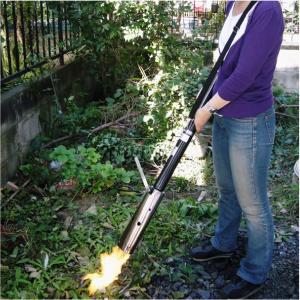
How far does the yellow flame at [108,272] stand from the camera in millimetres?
2822

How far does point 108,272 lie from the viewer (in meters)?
2.87

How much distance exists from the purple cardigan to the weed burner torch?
0.46 feet

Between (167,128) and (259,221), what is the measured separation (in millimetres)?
2560

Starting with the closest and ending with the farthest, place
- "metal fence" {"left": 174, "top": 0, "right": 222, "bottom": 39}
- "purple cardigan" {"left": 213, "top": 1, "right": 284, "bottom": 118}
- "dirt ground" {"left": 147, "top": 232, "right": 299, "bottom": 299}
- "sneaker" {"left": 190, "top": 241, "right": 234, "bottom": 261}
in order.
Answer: "purple cardigan" {"left": 213, "top": 1, "right": 284, "bottom": 118}, "dirt ground" {"left": 147, "top": 232, "right": 299, "bottom": 299}, "sneaker" {"left": 190, "top": 241, "right": 234, "bottom": 261}, "metal fence" {"left": 174, "top": 0, "right": 222, "bottom": 39}

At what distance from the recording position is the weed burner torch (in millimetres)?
2652

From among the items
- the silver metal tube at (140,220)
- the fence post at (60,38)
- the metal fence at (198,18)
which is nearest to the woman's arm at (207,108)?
the silver metal tube at (140,220)

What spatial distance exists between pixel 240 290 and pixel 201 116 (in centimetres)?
106

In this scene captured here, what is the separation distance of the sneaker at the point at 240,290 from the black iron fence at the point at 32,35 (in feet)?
8.73

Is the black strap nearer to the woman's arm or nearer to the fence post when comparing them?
the woman's arm

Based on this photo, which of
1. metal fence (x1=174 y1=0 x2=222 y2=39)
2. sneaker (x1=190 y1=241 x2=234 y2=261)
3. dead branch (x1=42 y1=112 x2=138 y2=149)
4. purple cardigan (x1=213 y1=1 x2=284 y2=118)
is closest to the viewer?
purple cardigan (x1=213 y1=1 x2=284 y2=118)

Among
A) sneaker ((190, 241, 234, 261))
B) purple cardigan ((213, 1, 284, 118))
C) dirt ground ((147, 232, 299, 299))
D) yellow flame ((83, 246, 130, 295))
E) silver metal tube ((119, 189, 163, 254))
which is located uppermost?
purple cardigan ((213, 1, 284, 118))

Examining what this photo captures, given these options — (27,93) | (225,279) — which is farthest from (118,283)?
(27,93)

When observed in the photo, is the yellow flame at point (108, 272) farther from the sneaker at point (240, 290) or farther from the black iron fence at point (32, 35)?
the black iron fence at point (32, 35)

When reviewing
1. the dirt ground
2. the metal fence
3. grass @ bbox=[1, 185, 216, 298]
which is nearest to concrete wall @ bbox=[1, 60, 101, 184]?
grass @ bbox=[1, 185, 216, 298]
